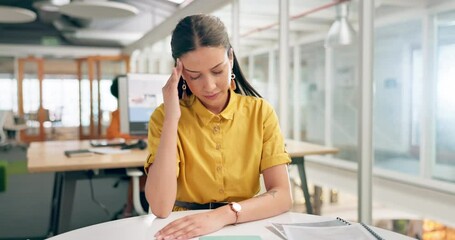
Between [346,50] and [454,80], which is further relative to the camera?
[346,50]

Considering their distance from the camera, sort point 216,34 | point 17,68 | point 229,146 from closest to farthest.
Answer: point 216,34 → point 229,146 → point 17,68

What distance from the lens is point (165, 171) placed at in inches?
52.1

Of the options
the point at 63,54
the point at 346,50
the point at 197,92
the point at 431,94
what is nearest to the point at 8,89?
the point at 63,54

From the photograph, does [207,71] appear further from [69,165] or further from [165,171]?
[69,165]

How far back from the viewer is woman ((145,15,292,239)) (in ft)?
4.38

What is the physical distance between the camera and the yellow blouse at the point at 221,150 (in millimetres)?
1437

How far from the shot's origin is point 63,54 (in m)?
11.8

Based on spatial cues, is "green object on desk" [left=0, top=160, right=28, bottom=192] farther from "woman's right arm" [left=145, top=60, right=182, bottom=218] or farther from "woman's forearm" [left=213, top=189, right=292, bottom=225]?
"woman's forearm" [left=213, top=189, right=292, bottom=225]

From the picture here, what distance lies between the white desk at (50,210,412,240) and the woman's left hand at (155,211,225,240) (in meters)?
0.02

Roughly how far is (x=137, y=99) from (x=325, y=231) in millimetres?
2377

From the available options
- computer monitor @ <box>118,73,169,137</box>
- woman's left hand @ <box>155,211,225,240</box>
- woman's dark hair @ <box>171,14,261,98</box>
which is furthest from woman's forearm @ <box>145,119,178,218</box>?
computer monitor @ <box>118,73,169,137</box>

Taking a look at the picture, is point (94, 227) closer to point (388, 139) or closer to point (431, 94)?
point (431, 94)

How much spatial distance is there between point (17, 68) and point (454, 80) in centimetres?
1102

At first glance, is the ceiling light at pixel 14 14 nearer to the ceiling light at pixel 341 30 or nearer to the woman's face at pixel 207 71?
the ceiling light at pixel 341 30
